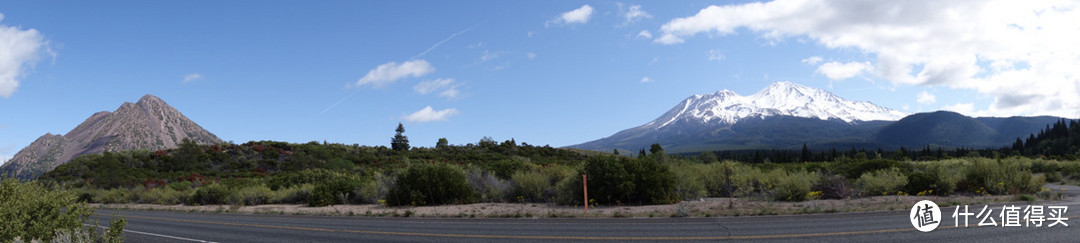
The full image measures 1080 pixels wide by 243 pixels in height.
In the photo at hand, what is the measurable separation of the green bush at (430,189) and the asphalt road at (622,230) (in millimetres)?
6765

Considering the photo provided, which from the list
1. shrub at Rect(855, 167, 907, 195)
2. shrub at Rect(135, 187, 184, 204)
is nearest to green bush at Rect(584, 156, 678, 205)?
shrub at Rect(855, 167, 907, 195)

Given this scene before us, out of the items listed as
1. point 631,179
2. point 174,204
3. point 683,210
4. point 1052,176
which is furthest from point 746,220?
point 174,204

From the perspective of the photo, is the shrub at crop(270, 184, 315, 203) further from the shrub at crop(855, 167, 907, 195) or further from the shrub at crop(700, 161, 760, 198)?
the shrub at crop(855, 167, 907, 195)

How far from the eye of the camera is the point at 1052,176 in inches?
1266

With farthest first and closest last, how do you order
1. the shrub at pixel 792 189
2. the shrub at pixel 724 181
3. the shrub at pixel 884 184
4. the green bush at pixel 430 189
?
1. the green bush at pixel 430 189
2. the shrub at pixel 724 181
3. the shrub at pixel 884 184
4. the shrub at pixel 792 189

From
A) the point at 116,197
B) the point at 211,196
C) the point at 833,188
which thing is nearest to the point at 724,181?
the point at 833,188

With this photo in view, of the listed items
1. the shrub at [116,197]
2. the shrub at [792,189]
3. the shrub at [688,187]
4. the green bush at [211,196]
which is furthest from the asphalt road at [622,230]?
the shrub at [116,197]

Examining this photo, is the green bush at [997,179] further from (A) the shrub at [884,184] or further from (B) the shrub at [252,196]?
(B) the shrub at [252,196]

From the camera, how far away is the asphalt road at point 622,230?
9.91 metres

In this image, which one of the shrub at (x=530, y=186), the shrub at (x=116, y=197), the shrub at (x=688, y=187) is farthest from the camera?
the shrub at (x=116, y=197)

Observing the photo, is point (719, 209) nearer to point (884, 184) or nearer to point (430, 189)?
point (884, 184)

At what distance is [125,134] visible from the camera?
154 meters
